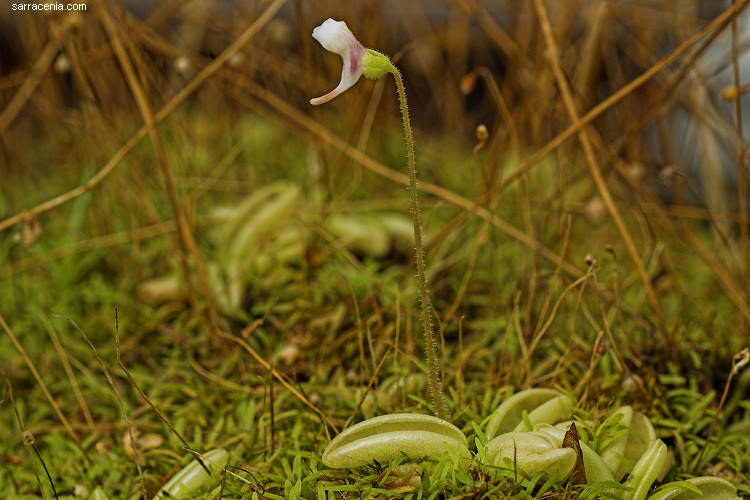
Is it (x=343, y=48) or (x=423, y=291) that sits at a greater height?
(x=343, y=48)

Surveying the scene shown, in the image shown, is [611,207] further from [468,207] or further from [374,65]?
[374,65]

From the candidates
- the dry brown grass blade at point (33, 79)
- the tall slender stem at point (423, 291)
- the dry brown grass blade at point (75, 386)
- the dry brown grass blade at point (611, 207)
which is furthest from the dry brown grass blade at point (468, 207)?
the dry brown grass blade at point (75, 386)

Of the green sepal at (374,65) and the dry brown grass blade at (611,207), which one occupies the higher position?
the green sepal at (374,65)

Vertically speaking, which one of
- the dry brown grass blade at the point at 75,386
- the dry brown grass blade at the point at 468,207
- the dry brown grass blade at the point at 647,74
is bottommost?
the dry brown grass blade at the point at 75,386

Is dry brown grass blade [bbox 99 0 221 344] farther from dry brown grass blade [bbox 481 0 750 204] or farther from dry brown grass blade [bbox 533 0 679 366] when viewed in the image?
dry brown grass blade [bbox 533 0 679 366]

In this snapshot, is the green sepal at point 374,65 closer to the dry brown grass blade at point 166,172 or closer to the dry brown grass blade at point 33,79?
the dry brown grass blade at point 166,172

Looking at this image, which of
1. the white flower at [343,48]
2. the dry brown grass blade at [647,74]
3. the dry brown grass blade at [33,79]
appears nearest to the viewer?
the white flower at [343,48]

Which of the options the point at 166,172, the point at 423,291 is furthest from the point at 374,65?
the point at 166,172

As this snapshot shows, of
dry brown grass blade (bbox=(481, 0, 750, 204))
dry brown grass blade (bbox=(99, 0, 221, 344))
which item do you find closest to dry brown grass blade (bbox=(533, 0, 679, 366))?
dry brown grass blade (bbox=(481, 0, 750, 204))
